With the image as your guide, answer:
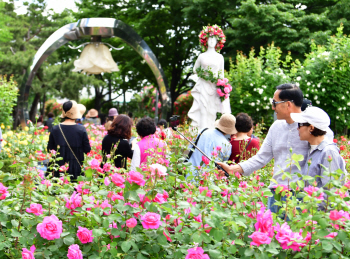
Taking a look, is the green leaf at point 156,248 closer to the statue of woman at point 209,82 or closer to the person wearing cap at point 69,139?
the person wearing cap at point 69,139

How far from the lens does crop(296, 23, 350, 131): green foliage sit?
1091cm

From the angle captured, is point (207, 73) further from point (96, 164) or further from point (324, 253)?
point (324, 253)

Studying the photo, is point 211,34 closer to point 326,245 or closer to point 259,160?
point 259,160

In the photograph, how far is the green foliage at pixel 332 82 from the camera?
1091cm

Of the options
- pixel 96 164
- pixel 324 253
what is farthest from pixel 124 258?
pixel 324 253

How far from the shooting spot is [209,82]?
7.53 m

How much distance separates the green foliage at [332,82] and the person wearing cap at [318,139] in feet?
29.3

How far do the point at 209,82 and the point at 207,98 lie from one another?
12.9 inches

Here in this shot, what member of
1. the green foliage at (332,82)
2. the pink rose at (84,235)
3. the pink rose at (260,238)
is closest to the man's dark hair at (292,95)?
the pink rose at (260,238)

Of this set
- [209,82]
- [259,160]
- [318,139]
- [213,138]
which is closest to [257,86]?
[209,82]

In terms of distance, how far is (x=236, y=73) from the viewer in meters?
12.9

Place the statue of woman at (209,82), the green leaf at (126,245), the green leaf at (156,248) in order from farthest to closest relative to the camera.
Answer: the statue of woman at (209,82) < the green leaf at (156,248) < the green leaf at (126,245)

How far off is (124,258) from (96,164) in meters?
0.61

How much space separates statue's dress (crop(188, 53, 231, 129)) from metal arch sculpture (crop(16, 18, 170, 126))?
432 centimetres
